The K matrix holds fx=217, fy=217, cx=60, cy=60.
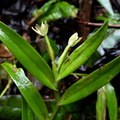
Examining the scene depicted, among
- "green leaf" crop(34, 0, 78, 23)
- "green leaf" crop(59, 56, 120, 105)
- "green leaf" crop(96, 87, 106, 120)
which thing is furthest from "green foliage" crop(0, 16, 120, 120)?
"green leaf" crop(34, 0, 78, 23)

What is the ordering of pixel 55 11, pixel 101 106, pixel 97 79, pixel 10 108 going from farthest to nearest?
pixel 55 11
pixel 10 108
pixel 101 106
pixel 97 79

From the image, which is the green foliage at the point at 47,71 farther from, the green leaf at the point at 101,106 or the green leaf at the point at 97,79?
the green leaf at the point at 101,106

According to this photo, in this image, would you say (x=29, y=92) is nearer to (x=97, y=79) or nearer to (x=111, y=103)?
(x=97, y=79)

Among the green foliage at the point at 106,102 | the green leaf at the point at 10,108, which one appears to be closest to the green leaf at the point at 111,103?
Answer: the green foliage at the point at 106,102

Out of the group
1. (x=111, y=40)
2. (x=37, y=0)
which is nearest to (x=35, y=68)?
(x=111, y=40)

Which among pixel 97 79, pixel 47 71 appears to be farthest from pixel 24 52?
pixel 97 79

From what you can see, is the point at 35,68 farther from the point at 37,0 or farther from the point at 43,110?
the point at 37,0

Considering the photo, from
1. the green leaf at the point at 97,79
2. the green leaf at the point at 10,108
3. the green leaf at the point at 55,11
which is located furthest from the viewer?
the green leaf at the point at 55,11
